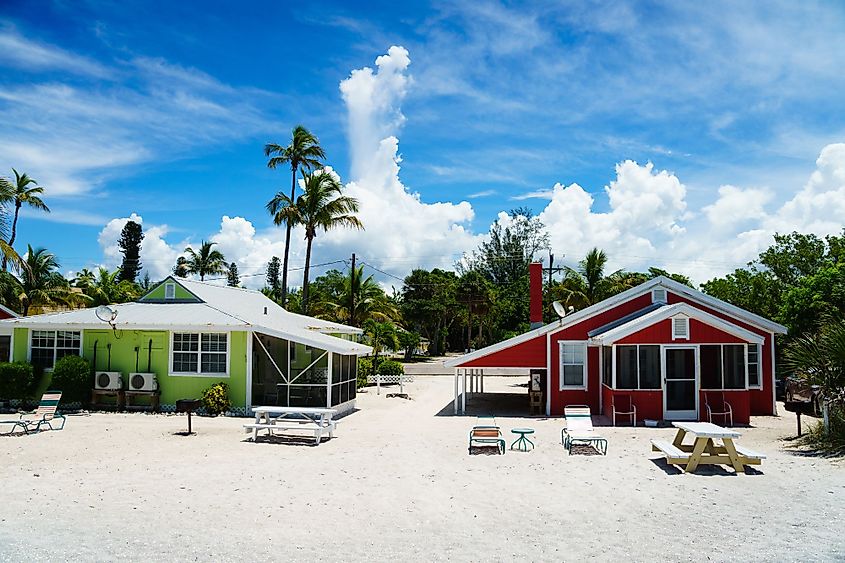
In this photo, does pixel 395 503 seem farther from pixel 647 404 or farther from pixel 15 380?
pixel 15 380

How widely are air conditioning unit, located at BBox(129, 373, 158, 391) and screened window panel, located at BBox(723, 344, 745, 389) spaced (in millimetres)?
16511

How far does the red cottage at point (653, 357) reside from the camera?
18.5m

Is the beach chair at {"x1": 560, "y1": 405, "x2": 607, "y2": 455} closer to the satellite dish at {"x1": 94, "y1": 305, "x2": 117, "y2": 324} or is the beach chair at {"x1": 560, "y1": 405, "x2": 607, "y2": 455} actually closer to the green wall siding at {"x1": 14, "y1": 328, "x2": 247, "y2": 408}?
the green wall siding at {"x1": 14, "y1": 328, "x2": 247, "y2": 408}

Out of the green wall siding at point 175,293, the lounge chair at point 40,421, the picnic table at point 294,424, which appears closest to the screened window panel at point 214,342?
the green wall siding at point 175,293

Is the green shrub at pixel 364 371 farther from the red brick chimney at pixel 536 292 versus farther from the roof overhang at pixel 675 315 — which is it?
the roof overhang at pixel 675 315

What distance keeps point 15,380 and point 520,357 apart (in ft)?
49.3

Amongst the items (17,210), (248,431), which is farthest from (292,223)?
(248,431)

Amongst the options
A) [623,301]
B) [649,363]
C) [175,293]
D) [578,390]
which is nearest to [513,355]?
[578,390]

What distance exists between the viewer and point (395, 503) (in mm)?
10023

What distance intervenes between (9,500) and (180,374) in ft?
35.3

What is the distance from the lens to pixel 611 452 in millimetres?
14219

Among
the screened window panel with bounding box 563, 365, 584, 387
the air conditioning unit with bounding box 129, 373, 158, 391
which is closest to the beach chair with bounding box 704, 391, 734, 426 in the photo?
the screened window panel with bounding box 563, 365, 584, 387

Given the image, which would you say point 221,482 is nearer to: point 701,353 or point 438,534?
point 438,534

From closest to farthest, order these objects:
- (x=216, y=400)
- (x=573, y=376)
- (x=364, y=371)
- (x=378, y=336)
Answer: (x=216, y=400), (x=573, y=376), (x=364, y=371), (x=378, y=336)
